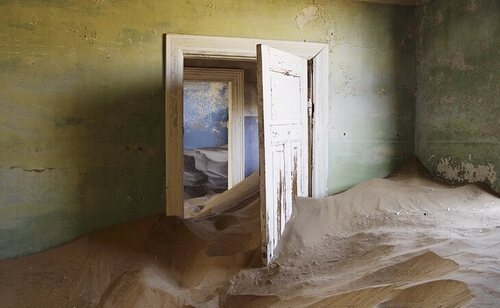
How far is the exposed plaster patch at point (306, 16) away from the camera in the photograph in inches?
166

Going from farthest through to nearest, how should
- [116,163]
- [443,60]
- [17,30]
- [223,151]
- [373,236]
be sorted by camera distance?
1. [223,151]
2. [443,60]
3. [116,163]
4. [17,30]
5. [373,236]

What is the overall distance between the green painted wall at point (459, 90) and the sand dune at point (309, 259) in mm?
292

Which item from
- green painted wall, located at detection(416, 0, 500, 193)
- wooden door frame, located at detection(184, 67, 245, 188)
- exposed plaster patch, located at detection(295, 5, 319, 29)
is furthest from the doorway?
wooden door frame, located at detection(184, 67, 245, 188)

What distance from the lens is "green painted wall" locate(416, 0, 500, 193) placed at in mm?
3729

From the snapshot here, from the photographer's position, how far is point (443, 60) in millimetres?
4262

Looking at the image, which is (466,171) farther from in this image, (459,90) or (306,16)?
(306,16)

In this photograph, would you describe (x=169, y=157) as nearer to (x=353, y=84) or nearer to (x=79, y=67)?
(x=79, y=67)

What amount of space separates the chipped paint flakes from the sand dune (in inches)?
6.3

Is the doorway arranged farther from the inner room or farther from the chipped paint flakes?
the chipped paint flakes

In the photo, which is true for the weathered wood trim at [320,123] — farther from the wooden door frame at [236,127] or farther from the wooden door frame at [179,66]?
the wooden door frame at [236,127]

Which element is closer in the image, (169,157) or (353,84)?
(169,157)

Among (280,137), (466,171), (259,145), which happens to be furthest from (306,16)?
(466,171)

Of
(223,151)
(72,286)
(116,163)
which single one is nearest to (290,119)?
(116,163)

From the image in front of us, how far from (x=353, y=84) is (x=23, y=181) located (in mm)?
3537
